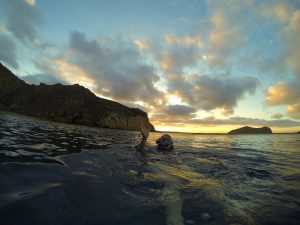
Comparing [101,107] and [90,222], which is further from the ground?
[101,107]

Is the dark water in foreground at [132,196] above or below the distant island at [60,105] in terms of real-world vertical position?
below

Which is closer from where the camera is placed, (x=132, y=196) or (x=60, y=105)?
(x=132, y=196)

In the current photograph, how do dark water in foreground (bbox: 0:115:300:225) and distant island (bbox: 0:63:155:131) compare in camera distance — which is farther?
distant island (bbox: 0:63:155:131)

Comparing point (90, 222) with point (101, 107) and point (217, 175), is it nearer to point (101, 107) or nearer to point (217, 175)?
point (217, 175)

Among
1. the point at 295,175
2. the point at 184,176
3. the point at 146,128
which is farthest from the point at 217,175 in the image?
the point at 146,128

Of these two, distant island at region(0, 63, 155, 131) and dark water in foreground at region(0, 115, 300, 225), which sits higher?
distant island at region(0, 63, 155, 131)

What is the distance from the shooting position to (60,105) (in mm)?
169000

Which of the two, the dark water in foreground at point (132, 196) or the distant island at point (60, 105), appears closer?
the dark water in foreground at point (132, 196)

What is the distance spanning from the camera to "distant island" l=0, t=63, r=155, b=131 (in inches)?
6314

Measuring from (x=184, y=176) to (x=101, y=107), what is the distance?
595 ft

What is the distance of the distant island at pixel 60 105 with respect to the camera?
526 feet

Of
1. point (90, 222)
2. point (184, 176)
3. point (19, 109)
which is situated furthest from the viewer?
point (19, 109)

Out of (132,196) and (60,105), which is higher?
(60,105)

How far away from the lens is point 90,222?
4.78 metres
